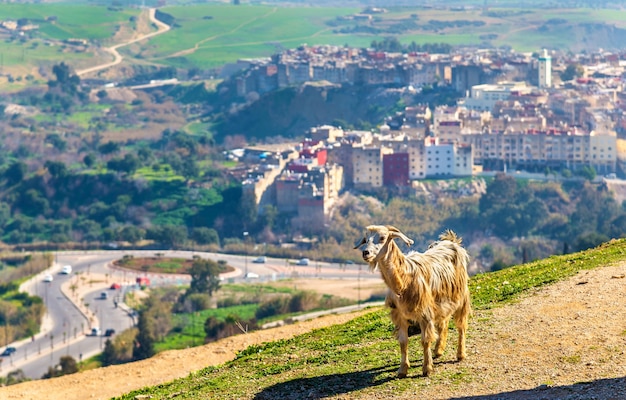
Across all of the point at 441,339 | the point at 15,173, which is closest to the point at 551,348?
the point at 441,339

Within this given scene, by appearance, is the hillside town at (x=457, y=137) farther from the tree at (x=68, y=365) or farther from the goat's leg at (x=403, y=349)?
the goat's leg at (x=403, y=349)

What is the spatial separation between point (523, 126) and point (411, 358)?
67434 millimetres

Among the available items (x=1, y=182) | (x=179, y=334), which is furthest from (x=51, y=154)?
(x=179, y=334)

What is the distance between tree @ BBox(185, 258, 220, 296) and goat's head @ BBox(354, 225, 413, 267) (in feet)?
125

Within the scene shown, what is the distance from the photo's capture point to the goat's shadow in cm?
1065

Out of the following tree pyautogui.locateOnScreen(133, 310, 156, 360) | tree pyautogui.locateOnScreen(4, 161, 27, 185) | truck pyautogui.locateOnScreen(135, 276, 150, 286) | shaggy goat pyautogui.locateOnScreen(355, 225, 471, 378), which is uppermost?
shaggy goat pyautogui.locateOnScreen(355, 225, 471, 378)

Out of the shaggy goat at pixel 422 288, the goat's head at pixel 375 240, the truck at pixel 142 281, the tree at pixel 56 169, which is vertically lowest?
the tree at pixel 56 169

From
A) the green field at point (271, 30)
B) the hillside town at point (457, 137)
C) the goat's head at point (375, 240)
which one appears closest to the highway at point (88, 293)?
the hillside town at point (457, 137)

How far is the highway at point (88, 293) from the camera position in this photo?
40844 millimetres

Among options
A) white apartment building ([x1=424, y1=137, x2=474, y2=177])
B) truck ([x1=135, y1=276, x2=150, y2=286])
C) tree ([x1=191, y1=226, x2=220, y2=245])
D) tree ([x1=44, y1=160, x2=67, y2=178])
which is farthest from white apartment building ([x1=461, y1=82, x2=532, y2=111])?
truck ([x1=135, y1=276, x2=150, y2=286])

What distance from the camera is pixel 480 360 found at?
1080 cm

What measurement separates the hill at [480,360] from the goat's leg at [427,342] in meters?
0.08

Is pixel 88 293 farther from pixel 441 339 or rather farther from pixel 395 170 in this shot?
pixel 441 339

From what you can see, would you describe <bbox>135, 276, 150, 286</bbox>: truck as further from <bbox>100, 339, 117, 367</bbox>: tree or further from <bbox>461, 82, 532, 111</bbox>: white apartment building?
<bbox>461, 82, 532, 111</bbox>: white apartment building
